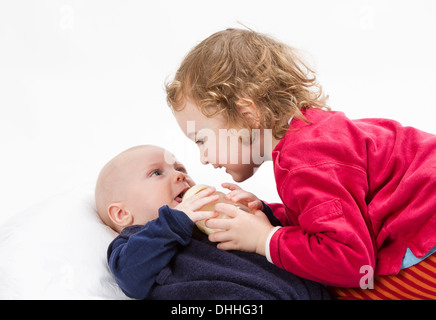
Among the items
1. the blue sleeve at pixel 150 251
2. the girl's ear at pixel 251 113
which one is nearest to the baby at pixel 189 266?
the blue sleeve at pixel 150 251

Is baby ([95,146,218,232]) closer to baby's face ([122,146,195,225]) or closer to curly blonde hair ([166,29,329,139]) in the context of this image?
baby's face ([122,146,195,225])

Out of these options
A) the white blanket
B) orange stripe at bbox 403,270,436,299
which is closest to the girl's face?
the white blanket

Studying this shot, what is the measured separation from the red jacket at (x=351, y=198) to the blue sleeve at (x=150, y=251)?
10.3 inches

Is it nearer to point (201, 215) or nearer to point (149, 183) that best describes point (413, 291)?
point (201, 215)

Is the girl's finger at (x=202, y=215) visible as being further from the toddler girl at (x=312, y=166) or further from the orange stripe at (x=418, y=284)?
the orange stripe at (x=418, y=284)

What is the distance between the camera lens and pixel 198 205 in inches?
58.9

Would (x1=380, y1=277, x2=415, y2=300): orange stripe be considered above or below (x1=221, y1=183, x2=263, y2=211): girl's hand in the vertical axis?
below

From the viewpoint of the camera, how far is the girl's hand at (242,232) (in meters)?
1.45

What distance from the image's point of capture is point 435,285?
4.55 ft

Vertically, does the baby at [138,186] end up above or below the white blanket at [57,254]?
above

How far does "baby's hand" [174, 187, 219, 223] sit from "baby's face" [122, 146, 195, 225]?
18cm

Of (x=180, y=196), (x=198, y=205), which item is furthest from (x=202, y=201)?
(x=180, y=196)

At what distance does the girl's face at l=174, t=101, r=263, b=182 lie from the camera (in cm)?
158
